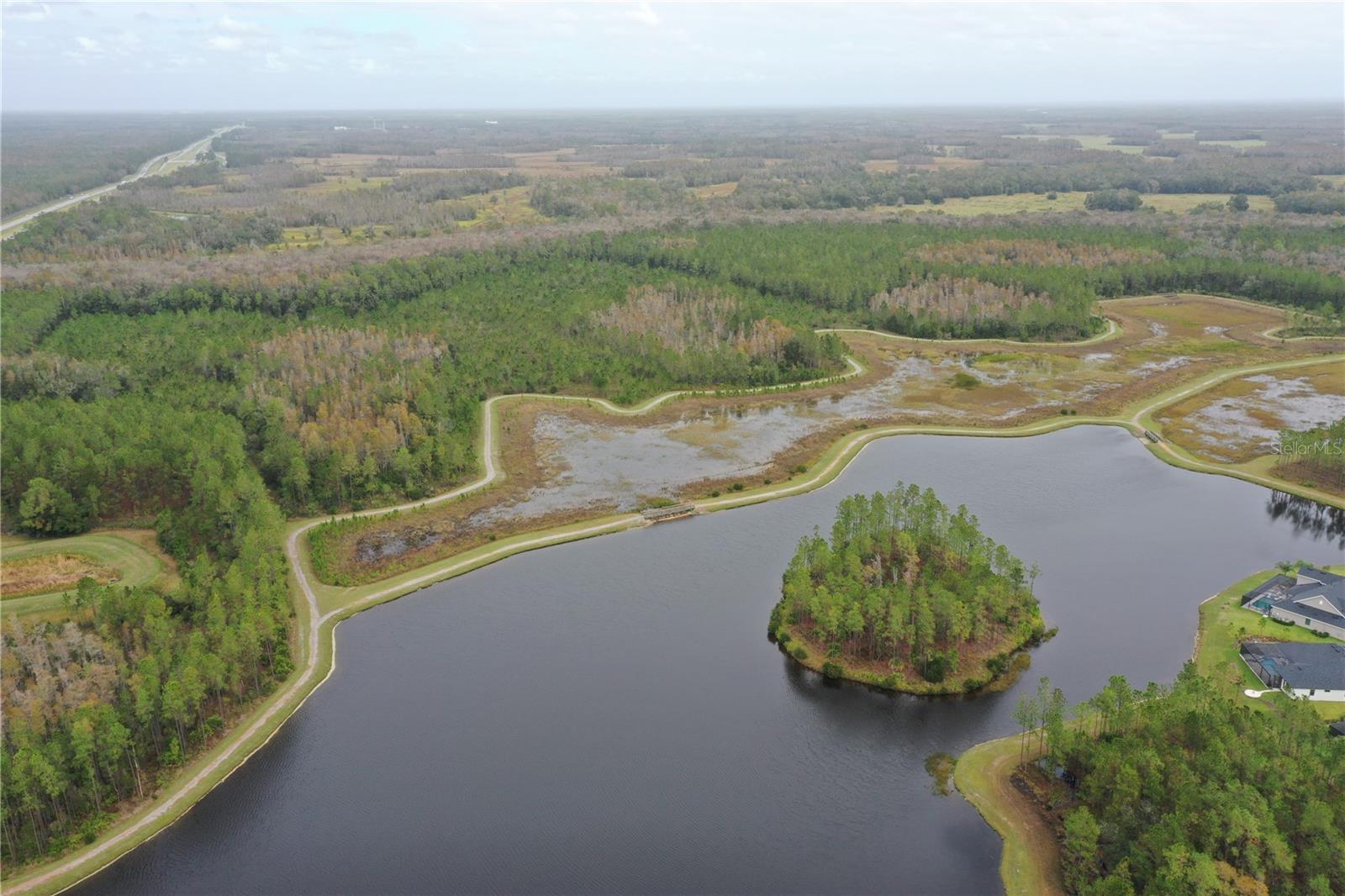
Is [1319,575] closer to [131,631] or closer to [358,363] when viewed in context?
[131,631]

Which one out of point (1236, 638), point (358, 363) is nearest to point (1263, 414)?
point (1236, 638)

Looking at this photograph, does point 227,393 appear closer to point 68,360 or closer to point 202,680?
point 68,360

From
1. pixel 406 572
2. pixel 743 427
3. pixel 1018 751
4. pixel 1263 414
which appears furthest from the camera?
pixel 1263 414

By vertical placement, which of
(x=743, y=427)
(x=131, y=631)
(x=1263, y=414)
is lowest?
(x=743, y=427)

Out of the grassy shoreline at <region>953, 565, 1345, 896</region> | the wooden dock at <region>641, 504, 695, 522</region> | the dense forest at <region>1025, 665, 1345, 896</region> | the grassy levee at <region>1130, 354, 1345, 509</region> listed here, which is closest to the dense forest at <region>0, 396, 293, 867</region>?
the wooden dock at <region>641, 504, 695, 522</region>

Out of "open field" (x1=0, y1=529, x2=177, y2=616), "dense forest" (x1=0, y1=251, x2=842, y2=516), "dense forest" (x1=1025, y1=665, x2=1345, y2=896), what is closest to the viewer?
"dense forest" (x1=1025, y1=665, x2=1345, y2=896)

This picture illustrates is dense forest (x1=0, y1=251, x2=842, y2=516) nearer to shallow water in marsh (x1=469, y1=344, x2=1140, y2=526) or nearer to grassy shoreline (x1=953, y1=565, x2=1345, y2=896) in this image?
shallow water in marsh (x1=469, y1=344, x2=1140, y2=526)
